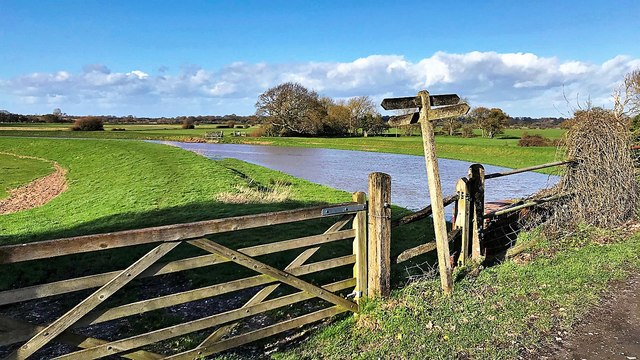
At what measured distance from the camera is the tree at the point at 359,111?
89.6 m

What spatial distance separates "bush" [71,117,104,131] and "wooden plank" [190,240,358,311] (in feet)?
317

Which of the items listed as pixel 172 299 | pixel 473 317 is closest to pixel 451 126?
pixel 473 317

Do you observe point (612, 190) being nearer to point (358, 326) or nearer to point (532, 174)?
point (358, 326)

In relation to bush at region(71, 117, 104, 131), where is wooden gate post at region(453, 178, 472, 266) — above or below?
below

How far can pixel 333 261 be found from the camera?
215 inches

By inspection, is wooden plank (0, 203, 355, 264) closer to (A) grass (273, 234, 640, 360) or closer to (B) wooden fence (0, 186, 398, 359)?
(B) wooden fence (0, 186, 398, 359)

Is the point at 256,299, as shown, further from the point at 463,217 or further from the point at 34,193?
the point at 34,193

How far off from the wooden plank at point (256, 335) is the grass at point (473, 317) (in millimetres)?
187

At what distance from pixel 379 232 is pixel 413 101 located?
6.31ft

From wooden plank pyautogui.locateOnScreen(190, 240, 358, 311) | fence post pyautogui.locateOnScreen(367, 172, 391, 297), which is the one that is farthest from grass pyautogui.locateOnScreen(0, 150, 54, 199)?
fence post pyautogui.locateOnScreen(367, 172, 391, 297)

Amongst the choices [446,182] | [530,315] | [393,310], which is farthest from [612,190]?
[446,182]

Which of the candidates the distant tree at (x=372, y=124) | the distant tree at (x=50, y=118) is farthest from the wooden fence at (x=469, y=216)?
the distant tree at (x=50, y=118)

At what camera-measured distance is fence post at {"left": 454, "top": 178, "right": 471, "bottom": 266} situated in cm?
718

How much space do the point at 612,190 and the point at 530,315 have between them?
6133 millimetres
